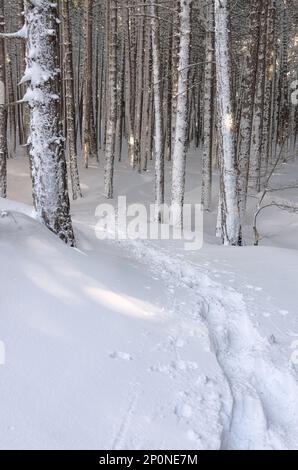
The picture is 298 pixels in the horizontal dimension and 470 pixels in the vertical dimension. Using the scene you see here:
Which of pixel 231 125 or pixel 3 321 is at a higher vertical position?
pixel 231 125

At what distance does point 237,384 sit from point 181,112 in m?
7.69

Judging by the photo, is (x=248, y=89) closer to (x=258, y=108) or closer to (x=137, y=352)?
(x=258, y=108)

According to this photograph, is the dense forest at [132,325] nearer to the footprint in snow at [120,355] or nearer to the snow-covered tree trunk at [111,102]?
the footprint in snow at [120,355]

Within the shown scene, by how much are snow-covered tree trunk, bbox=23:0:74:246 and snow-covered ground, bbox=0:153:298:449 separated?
0.59 meters

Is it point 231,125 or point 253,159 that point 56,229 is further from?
→ point 253,159

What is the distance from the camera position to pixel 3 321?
3.44 m

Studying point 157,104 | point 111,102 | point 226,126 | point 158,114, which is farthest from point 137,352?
point 111,102

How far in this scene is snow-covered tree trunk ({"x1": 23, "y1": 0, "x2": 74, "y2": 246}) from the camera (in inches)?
211

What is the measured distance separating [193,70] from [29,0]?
24662 millimetres

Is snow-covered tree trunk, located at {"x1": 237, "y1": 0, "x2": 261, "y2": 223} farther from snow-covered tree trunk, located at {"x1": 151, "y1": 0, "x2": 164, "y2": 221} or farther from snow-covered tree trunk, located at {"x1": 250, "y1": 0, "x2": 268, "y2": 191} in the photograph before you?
snow-covered tree trunk, located at {"x1": 250, "y1": 0, "x2": 268, "y2": 191}

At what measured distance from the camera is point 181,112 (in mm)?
10000

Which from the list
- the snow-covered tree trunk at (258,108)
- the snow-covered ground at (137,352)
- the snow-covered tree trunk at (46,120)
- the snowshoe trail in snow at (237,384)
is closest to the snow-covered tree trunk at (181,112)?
the snow-covered tree trunk at (258,108)
